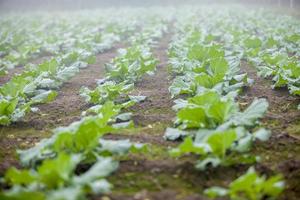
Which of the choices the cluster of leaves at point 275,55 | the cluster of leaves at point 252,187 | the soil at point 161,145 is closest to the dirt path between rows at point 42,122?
the soil at point 161,145

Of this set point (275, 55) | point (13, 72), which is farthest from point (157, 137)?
point (13, 72)

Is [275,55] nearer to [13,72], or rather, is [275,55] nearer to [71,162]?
[71,162]

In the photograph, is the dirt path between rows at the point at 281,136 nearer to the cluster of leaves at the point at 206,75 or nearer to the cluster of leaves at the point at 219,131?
the cluster of leaves at the point at 219,131

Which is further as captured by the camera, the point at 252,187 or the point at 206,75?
the point at 206,75

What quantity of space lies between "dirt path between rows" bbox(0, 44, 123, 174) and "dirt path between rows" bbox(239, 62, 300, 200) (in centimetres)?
192

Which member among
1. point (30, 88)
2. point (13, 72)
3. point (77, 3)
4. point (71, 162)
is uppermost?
point (71, 162)

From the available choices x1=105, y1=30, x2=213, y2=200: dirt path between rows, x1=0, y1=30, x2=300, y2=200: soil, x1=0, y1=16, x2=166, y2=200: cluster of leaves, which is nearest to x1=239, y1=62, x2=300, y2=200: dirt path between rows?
x1=0, y1=30, x2=300, y2=200: soil

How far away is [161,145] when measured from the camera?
3346mm

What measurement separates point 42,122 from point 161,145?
4.96 feet

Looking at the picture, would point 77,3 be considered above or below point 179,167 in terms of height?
below

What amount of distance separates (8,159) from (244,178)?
1977mm

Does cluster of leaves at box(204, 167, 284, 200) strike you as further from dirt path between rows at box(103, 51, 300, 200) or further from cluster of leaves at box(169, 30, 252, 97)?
cluster of leaves at box(169, 30, 252, 97)

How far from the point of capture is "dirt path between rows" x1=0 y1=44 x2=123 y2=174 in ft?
11.6

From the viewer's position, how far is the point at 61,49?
9.41m
